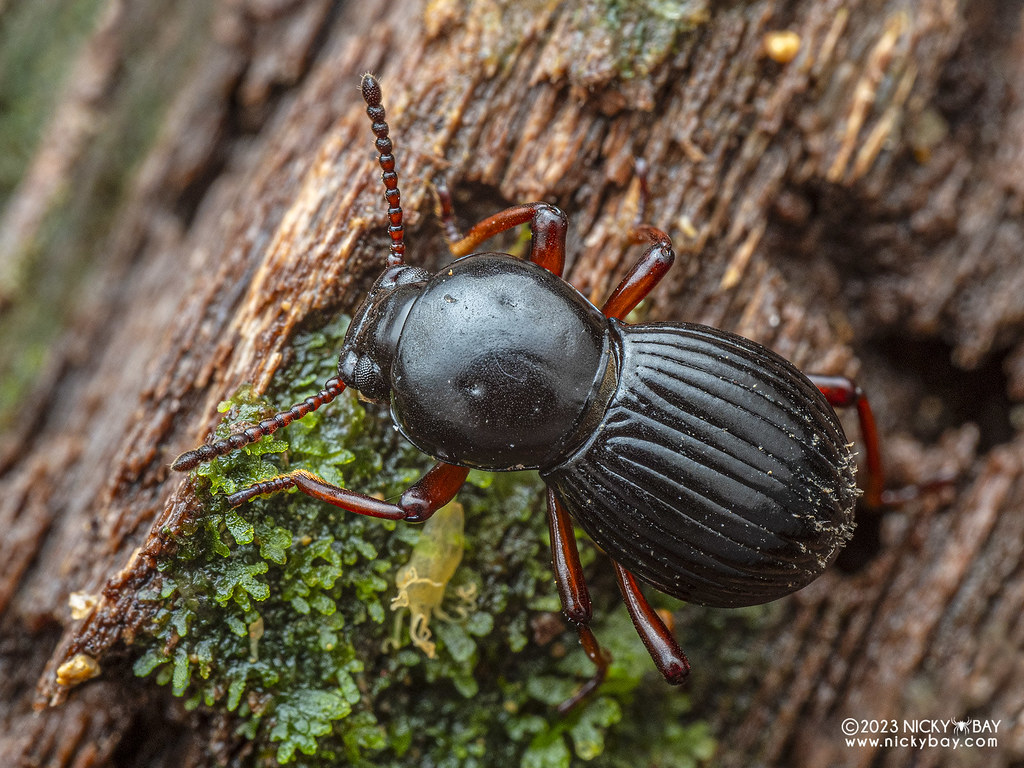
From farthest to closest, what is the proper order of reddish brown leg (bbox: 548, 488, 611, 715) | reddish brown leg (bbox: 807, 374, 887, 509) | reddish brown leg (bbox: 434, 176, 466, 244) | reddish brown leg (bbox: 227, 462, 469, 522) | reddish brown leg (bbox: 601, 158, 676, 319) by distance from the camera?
1. reddish brown leg (bbox: 807, 374, 887, 509)
2. reddish brown leg (bbox: 434, 176, 466, 244)
3. reddish brown leg (bbox: 601, 158, 676, 319)
4. reddish brown leg (bbox: 548, 488, 611, 715)
5. reddish brown leg (bbox: 227, 462, 469, 522)

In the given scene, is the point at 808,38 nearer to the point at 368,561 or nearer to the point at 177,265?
the point at 368,561

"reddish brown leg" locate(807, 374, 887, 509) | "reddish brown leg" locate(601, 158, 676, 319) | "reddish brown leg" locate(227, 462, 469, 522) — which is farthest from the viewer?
"reddish brown leg" locate(807, 374, 887, 509)

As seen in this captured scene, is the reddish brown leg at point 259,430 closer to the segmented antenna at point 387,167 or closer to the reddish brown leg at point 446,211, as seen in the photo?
the segmented antenna at point 387,167

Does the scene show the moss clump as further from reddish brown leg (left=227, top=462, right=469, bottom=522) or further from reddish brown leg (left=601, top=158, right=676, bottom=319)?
reddish brown leg (left=601, top=158, right=676, bottom=319)

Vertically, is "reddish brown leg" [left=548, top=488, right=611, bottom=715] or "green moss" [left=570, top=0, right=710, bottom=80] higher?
"green moss" [left=570, top=0, right=710, bottom=80]

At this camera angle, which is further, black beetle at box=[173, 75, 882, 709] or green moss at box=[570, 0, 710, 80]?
green moss at box=[570, 0, 710, 80]

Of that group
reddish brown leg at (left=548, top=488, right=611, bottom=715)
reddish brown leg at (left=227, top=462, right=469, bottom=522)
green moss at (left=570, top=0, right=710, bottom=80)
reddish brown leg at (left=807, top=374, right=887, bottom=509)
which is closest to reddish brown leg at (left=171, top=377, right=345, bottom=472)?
reddish brown leg at (left=227, top=462, right=469, bottom=522)
